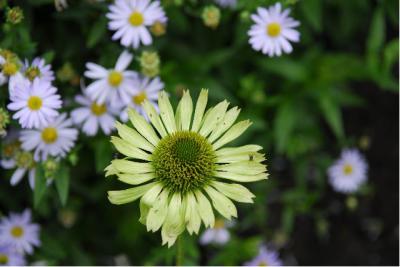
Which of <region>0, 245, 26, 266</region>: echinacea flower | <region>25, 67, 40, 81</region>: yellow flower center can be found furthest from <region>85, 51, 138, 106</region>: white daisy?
<region>0, 245, 26, 266</region>: echinacea flower

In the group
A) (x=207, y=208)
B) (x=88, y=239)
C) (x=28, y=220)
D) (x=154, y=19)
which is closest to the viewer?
(x=207, y=208)

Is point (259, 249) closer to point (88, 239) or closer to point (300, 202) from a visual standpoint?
point (300, 202)

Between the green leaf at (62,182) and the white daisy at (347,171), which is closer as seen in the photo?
the green leaf at (62,182)

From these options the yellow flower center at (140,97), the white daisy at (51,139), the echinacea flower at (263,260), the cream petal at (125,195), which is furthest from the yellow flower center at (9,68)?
the echinacea flower at (263,260)

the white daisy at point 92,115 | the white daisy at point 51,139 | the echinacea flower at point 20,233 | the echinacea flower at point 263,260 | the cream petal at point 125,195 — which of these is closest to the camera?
the cream petal at point 125,195

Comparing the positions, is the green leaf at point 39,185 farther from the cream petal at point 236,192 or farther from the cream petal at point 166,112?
the cream petal at point 236,192

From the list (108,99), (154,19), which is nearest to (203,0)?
(154,19)

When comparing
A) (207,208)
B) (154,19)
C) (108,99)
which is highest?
(154,19)

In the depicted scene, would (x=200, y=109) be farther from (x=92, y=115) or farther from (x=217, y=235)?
(x=217, y=235)
